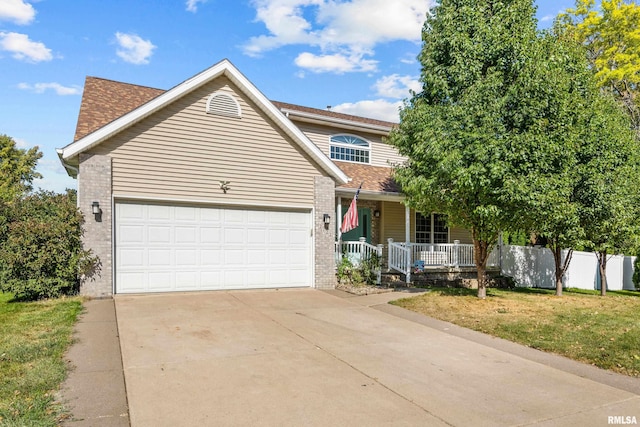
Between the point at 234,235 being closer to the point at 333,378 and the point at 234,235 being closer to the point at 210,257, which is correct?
the point at 210,257

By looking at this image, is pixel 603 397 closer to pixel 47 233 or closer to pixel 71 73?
pixel 47 233

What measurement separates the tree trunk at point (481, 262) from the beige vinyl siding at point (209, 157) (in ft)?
16.3

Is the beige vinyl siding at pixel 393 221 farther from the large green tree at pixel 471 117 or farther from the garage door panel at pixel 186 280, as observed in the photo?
the garage door panel at pixel 186 280

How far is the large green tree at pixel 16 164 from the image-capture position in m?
34.9

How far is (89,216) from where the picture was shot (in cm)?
997

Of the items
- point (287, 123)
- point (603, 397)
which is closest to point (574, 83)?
point (287, 123)

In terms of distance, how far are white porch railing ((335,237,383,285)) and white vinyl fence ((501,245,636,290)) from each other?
20.7 ft

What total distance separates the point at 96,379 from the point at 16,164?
39.0 metres

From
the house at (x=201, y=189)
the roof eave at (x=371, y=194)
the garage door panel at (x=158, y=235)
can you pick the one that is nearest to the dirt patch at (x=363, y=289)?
the house at (x=201, y=189)

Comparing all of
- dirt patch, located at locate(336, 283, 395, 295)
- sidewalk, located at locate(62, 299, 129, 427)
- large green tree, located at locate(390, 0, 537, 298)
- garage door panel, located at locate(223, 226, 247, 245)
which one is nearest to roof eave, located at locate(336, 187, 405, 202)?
large green tree, located at locate(390, 0, 537, 298)

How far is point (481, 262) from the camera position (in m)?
11.6

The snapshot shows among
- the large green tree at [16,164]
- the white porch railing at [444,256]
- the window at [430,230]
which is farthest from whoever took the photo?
the large green tree at [16,164]

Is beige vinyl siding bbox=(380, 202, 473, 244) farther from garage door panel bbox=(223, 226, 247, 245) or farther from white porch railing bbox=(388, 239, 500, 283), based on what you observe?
garage door panel bbox=(223, 226, 247, 245)

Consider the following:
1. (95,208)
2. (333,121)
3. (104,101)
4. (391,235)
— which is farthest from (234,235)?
(391,235)
